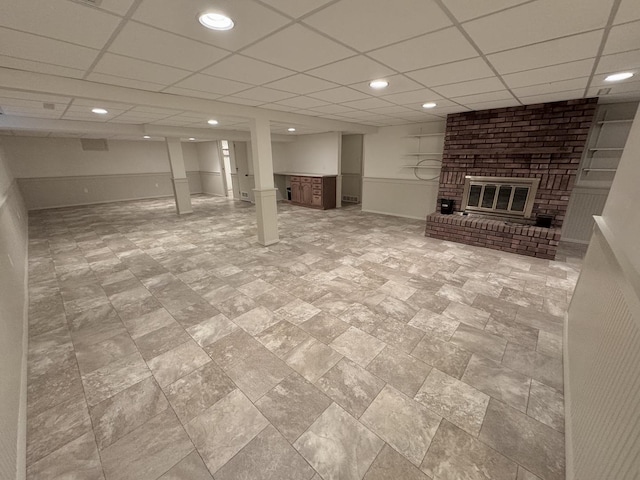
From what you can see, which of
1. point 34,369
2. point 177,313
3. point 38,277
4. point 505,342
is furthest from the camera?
point 38,277

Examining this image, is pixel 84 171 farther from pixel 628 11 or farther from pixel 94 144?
pixel 628 11

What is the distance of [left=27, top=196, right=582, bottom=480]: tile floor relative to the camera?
1.43 m

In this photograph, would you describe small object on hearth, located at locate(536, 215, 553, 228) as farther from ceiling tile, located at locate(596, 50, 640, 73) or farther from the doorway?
the doorway

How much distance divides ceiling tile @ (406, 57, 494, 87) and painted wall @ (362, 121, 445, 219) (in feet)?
11.3

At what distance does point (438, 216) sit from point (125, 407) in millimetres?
5262

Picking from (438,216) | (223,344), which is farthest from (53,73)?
(438,216)

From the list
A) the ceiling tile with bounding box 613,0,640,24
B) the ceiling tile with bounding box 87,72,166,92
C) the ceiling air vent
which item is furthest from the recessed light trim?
the ceiling air vent

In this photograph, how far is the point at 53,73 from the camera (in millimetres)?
2461

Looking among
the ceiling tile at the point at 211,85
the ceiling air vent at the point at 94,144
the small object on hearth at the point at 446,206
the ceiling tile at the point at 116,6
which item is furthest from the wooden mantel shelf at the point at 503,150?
the ceiling air vent at the point at 94,144

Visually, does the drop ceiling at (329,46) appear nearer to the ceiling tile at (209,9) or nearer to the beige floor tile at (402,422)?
the ceiling tile at (209,9)

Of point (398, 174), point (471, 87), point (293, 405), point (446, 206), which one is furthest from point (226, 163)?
point (293, 405)

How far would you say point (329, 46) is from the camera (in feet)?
6.38

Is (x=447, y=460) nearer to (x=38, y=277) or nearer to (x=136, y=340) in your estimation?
(x=136, y=340)

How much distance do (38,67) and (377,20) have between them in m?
2.94
